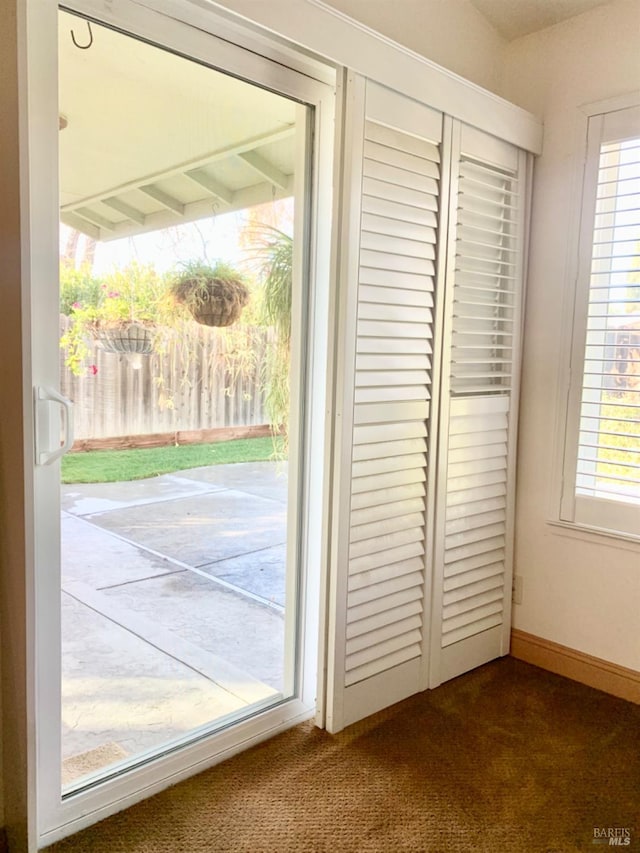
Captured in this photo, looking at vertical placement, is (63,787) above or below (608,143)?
below

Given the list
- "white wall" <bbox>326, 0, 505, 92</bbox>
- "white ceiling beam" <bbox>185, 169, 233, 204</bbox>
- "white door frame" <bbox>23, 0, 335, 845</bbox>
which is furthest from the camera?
"white wall" <bbox>326, 0, 505, 92</bbox>

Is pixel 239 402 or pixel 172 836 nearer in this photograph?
pixel 172 836

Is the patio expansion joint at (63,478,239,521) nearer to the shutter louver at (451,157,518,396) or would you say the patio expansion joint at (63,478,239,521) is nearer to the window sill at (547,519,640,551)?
the shutter louver at (451,157,518,396)

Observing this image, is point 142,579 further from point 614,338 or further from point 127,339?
point 614,338

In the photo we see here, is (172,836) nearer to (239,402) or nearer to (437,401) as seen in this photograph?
(239,402)

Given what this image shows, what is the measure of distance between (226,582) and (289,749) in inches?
21.4

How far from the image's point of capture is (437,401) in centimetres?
227

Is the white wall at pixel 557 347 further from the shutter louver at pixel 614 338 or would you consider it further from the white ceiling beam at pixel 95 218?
the white ceiling beam at pixel 95 218

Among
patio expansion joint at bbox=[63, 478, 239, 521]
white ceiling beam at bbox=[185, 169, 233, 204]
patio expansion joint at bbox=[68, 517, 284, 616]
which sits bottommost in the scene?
patio expansion joint at bbox=[68, 517, 284, 616]

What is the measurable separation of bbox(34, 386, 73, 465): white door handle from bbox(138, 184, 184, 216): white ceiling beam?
584 mm

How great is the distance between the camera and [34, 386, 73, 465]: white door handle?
1481mm

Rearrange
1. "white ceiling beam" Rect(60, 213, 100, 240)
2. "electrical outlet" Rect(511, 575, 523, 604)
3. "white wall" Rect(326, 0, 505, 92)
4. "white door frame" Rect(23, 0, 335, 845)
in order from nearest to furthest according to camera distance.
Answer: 1. "white door frame" Rect(23, 0, 335, 845)
2. "white ceiling beam" Rect(60, 213, 100, 240)
3. "white wall" Rect(326, 0, 505, 92)
4. "electrical outlet" Rect(511, 575, 523, 604)

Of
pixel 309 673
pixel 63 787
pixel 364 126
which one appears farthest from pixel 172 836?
pixel 364 126

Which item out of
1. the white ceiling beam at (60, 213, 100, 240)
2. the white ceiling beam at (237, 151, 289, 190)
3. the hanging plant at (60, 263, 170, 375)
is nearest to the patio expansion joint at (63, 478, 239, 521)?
the hanging plant at (60, 263, 170, 375)
